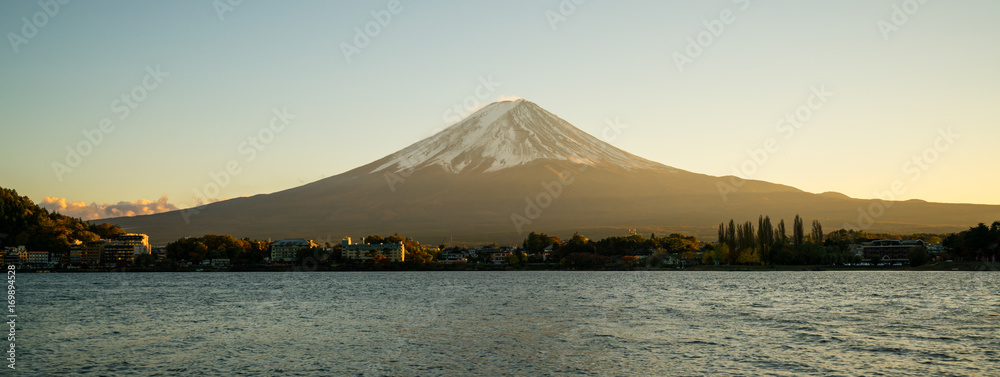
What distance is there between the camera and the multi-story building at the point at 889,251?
15462cm

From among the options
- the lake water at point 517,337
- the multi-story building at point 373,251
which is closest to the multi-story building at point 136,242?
the multi-story building at point 373,251

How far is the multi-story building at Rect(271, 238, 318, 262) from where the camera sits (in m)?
177

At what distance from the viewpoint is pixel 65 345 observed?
34.0 m

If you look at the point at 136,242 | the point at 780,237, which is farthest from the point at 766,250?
the point at 136,242

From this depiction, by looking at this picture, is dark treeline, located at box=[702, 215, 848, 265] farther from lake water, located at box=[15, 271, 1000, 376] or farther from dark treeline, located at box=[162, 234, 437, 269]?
lake water, located at box=[15, 271, 1000, 376]

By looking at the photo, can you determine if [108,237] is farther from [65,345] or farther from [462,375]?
[462,375]

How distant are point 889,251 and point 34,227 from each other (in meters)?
178

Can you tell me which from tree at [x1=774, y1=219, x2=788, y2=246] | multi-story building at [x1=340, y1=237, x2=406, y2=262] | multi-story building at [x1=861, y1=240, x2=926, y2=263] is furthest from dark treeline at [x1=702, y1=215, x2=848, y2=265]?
multi-story building at [x1=340, y1=237, x2=406, y2=262]

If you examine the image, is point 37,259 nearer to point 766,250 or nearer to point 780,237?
point 766,250

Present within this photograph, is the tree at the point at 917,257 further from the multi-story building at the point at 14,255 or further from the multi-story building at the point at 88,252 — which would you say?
the multi-story building at the point at 14,255

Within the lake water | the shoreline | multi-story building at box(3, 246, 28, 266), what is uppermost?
multi-story building at box(3, 246, 28, 266)

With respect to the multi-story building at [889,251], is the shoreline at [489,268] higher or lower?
lower

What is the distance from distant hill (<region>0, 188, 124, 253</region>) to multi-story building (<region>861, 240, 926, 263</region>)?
542 ft

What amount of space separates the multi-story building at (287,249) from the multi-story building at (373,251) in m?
12.5
